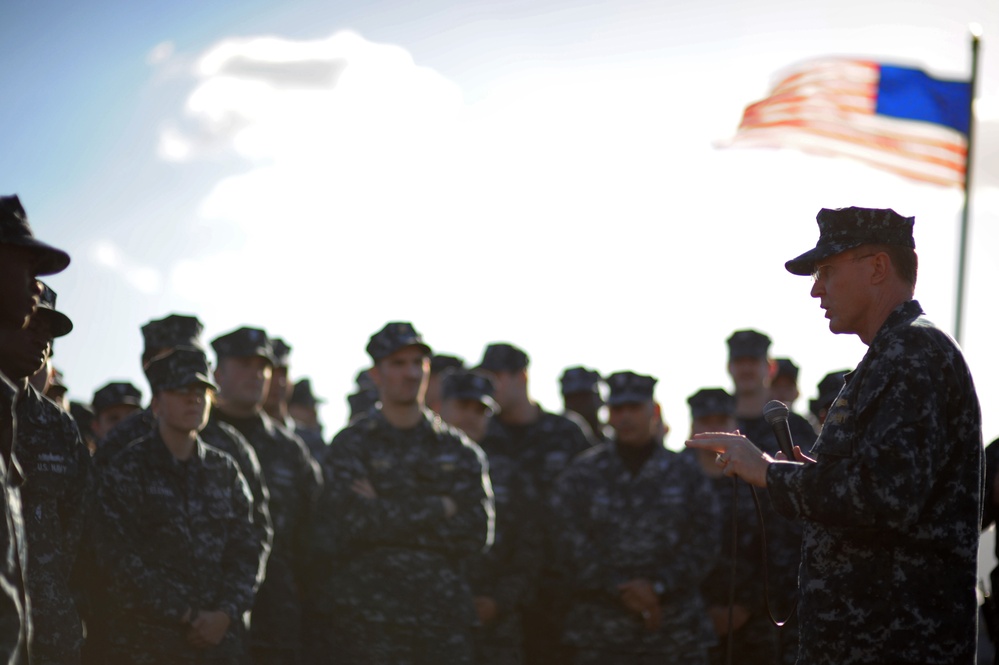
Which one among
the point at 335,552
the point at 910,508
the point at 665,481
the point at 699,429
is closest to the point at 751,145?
the point at 699,429

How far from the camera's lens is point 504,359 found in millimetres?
10445

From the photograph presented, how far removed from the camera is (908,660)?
13.4ft

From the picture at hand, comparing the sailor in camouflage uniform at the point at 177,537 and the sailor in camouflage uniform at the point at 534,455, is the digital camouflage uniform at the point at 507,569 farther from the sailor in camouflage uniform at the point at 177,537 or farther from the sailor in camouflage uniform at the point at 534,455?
the sailor in camouflage uniform at the point at 177,537

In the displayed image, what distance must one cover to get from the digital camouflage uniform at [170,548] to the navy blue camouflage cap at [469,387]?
114 inches

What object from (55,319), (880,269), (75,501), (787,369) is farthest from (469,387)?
(880,269)

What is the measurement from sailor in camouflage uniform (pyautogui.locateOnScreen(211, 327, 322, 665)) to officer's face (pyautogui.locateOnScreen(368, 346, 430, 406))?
1118 millimetres

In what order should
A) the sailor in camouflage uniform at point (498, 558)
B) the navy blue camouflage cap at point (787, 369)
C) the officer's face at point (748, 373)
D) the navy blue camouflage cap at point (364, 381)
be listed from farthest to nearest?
the navy blue camouflage cap at point (364, 381) → the navy blue camouflage cap at point (787, 369) → the officer's face at point (748, 373) → the sailor in camouflage uniform at point (498, 558)

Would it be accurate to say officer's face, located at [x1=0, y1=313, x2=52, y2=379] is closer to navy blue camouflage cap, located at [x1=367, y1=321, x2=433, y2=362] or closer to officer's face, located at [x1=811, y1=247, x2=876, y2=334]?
officer's face, located at [x1=811, y1=247, x2=876, y2=334]

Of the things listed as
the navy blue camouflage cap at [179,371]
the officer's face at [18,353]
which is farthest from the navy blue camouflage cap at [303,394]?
the officer's face at [18,353]

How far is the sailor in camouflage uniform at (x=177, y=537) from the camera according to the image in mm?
6586

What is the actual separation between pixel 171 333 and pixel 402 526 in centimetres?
242

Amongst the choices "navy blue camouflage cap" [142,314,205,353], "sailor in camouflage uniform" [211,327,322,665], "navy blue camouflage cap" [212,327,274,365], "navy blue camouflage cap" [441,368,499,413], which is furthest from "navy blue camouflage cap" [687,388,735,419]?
"navy blue camouflage cap" [142,314,205,353]

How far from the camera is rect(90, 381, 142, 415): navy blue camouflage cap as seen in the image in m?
10.5

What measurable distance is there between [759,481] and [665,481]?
467cm
